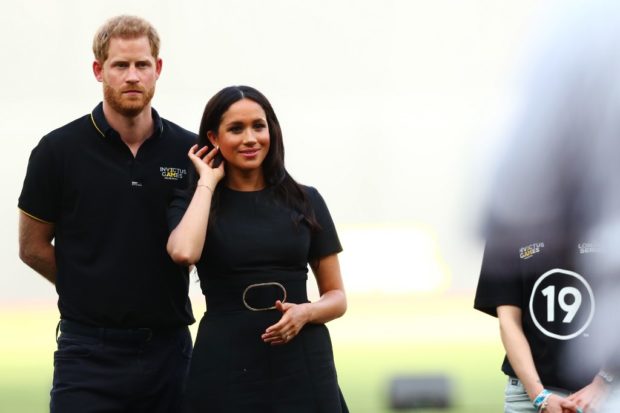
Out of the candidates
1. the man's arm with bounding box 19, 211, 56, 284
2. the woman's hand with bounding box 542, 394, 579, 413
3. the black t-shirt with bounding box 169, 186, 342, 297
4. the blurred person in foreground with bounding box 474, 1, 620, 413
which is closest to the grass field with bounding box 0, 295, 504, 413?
the man's arm with bounding box 19, 211, 56, 284

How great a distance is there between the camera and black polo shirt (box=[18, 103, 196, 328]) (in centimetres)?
239

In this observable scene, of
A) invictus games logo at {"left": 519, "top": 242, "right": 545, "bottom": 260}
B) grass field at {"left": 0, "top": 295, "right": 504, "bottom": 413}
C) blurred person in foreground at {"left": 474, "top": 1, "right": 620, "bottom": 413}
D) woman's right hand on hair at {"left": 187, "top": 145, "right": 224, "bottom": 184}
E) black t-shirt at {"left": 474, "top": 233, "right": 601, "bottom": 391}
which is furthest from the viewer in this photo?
grass field at {"left": 0, "top": 295, "right": 504, "bottom": 413}

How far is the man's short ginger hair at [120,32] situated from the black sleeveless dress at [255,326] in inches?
19.3

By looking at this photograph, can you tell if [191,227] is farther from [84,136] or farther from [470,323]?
[470,323]

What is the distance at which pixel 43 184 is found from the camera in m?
2.41

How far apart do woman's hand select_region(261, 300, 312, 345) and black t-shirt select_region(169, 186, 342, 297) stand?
4.0 inches

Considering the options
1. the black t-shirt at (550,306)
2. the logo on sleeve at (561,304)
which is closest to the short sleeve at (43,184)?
the black t-shirt at (550,306)

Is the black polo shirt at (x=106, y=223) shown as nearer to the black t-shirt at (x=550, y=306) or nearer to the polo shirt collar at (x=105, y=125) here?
the polo shirt collar at (x=105, y=125)

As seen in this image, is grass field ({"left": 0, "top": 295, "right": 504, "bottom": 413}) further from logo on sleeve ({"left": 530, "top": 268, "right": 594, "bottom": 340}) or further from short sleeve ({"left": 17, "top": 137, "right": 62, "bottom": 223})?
logo on sleeve ({"left": 530, "top": 268, "right": 594, "bottom": 340})

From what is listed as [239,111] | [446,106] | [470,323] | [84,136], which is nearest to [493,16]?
[239,111]

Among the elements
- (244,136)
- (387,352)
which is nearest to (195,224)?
(244,136)

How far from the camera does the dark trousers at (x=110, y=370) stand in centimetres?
238

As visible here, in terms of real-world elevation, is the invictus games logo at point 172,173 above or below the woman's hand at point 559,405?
above

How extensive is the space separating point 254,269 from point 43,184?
582 millimetres
